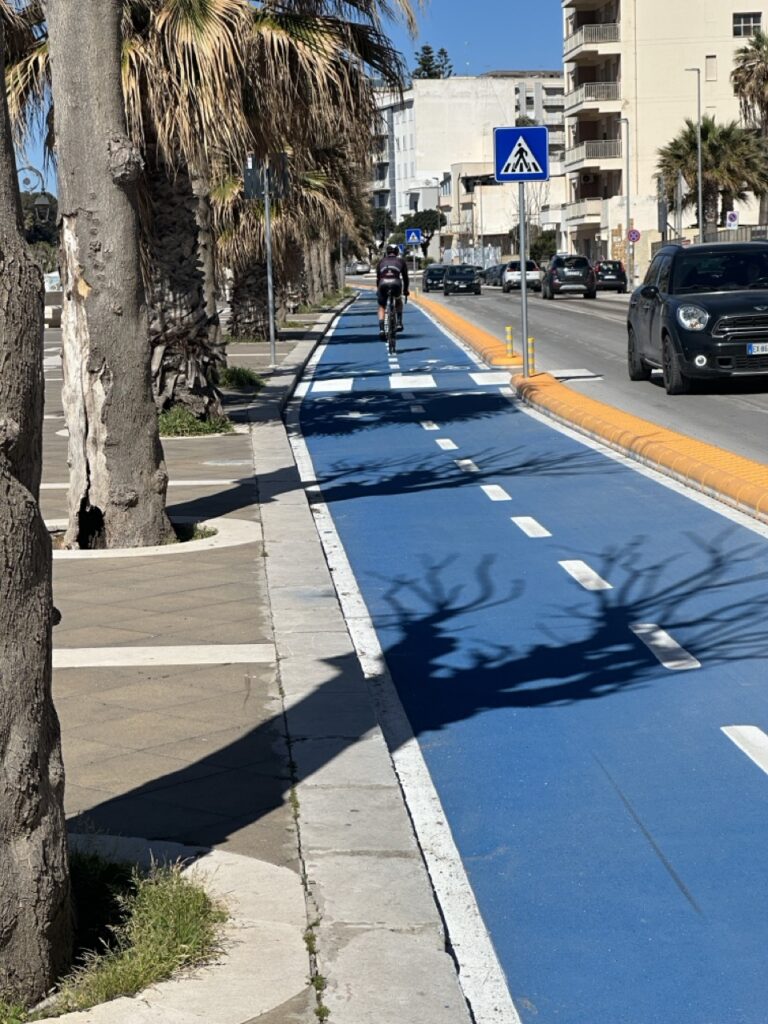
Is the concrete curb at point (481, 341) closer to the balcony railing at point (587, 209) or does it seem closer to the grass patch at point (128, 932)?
the grass patch at point (128, 932)

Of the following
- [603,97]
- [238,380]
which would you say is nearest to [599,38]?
[603,97]

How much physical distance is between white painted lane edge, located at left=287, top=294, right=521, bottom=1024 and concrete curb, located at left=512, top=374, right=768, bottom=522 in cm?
384

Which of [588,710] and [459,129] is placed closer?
[588,710]

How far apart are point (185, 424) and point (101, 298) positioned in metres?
7.71

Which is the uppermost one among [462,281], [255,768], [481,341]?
[255,768]

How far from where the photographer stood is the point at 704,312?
20.7 m

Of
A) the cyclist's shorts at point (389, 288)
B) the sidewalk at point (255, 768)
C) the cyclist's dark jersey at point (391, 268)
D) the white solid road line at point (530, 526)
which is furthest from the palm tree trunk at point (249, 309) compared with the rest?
the sidewalk at point (255, 768)

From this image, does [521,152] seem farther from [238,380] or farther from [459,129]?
[459,129]

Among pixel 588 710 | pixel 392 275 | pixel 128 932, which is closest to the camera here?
pixel 128 932

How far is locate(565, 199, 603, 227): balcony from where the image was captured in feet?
320

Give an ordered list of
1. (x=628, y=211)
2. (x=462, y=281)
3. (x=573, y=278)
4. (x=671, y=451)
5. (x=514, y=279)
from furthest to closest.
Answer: (x=628, y=211) → (x=514, y=279) → (x=462, y=281) → (x=573, y=278) → (x=671, y=451)

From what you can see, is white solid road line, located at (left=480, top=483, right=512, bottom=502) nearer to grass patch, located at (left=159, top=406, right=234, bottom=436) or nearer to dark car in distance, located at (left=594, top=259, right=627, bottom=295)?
grass patch, located at (left=159, top=406, right=234, bottom=436)

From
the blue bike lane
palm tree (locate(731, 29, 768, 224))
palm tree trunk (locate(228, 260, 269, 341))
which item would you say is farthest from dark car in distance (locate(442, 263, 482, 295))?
the blue bike lane

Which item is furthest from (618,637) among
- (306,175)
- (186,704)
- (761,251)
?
(306,175)
